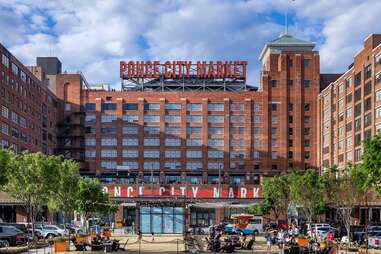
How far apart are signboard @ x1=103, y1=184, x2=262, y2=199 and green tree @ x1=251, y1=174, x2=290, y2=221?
29.3m

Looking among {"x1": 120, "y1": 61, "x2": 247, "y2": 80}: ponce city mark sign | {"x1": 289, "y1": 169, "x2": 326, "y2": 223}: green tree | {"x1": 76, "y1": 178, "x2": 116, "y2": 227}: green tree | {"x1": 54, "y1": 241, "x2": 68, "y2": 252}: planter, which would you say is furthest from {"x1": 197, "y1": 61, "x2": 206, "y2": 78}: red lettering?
{"x1": 54, "y1": 241, "x2": 68, "y2": 252}: planter

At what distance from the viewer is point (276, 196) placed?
9138cm

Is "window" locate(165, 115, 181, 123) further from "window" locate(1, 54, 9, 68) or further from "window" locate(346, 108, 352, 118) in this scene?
"window" locate(1, 54, 9, 68)

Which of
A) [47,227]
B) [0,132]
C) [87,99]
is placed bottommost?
[47,227]

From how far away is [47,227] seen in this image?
7225cm

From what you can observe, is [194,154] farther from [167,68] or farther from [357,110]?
[357,110]

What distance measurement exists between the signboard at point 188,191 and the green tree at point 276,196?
29.3m

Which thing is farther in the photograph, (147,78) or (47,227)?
(147,78)

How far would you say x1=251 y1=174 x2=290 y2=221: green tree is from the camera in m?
87.5

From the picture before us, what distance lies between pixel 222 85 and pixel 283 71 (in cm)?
1494

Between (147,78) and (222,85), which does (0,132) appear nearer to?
(147,78)

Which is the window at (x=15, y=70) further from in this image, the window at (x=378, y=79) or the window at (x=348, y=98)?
the window at (x=378, y=79)

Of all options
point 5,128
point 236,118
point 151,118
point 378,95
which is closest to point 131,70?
point 151,118

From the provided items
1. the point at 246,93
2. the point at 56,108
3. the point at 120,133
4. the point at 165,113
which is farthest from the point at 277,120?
the point at 56,108
